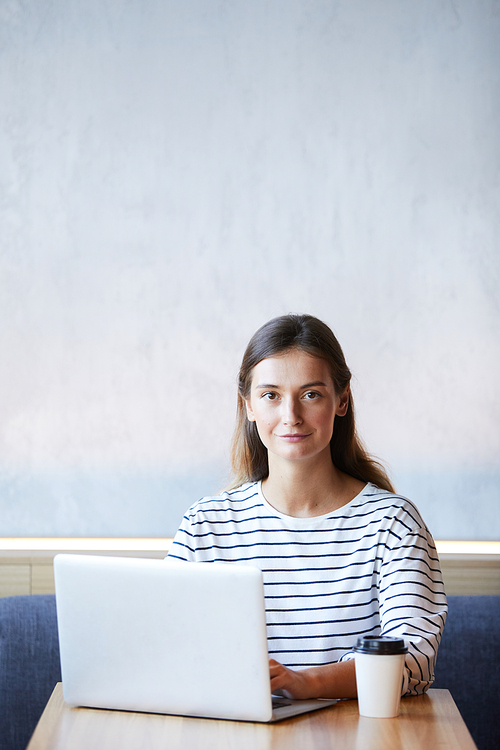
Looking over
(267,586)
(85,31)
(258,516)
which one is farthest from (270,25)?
(267,586)

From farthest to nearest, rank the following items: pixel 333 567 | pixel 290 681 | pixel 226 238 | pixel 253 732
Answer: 1. pixel 226 238
2. pixel 333 567
3. pixel 290 681
4. pixel 253 732

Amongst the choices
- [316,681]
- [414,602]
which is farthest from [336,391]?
[316,681]

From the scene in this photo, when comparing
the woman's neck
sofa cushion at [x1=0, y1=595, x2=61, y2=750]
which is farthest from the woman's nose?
sofa cushion at [x1=0, y1=595, x2=61, y2=750]

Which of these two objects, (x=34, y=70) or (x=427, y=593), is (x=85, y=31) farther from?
(x=427, y=593)

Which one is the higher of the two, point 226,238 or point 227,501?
point 226,238

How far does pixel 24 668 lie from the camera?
2025 mm

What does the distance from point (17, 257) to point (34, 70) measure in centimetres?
62

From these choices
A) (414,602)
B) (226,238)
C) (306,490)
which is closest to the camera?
(414,602)

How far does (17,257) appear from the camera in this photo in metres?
2.52

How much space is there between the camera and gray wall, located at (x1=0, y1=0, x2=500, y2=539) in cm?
241

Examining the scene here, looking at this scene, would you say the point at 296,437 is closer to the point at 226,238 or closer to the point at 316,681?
the point at 316,681

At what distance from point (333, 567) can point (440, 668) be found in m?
0.70

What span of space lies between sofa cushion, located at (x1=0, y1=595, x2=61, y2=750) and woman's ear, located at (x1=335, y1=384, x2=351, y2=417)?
0.98m

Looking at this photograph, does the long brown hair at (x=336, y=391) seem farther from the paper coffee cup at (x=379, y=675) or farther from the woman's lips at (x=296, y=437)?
the paper coffee cup at (x=379, y=675)
